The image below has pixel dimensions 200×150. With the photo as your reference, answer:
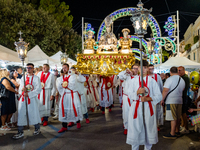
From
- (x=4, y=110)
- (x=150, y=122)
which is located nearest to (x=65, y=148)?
(x=150, y=122)

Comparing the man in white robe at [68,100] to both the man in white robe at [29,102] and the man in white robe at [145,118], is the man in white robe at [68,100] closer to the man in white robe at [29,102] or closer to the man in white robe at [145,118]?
the man in white robe at [29,102]

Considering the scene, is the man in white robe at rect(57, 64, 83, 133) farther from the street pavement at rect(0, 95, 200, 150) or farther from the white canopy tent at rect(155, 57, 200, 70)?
the white canopy tent at rect(155, 57, 200, 70)

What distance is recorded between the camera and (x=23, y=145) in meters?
5.00

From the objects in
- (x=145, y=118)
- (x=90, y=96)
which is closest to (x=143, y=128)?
(x=145, y=118)

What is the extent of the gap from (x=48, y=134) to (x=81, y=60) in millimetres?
2691

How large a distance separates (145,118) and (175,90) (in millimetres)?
2048

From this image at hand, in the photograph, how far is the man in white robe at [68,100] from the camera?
625 centimetres

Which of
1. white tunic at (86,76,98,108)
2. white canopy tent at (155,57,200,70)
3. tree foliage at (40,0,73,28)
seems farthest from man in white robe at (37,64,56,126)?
tree foliage at (40,0,73,28)

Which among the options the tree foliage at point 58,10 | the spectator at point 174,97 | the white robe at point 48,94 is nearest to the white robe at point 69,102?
the white robe at point 48,94

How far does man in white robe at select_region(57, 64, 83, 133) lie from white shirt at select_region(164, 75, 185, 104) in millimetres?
2822

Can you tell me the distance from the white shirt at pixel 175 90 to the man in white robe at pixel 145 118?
1694 mm

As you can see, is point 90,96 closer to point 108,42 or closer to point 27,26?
point 108,42

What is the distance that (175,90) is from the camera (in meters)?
5.39

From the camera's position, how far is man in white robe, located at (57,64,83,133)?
6254mm
